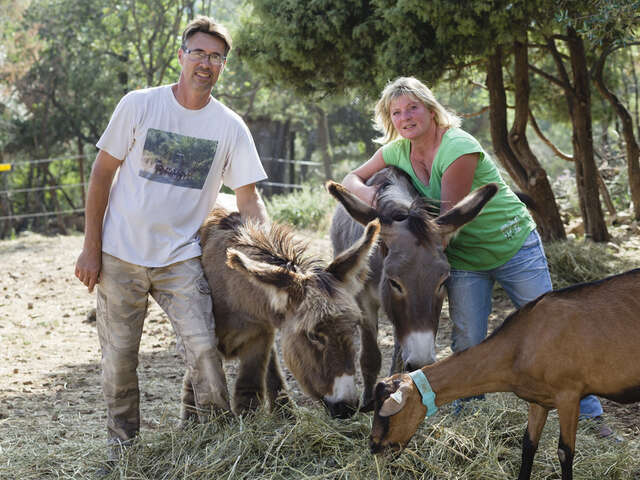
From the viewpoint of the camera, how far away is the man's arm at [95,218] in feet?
12.5

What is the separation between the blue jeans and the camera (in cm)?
415

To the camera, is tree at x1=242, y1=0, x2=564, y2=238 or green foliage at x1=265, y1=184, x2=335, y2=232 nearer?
tree at x1=242, y1=0, x2=564, y2=238

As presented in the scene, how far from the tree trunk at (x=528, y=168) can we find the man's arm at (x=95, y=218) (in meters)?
6.58

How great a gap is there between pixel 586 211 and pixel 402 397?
7.92 metres

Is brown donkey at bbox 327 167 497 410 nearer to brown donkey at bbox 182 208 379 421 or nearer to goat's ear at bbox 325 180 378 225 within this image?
goat's ear at bbox 325 180 378 225

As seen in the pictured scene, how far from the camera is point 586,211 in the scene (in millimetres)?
9852

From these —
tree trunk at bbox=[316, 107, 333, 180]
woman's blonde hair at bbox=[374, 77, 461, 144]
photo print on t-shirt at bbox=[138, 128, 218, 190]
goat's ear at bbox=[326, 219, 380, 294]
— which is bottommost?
goat's ear at bbox=[326, 219, 380, 294]

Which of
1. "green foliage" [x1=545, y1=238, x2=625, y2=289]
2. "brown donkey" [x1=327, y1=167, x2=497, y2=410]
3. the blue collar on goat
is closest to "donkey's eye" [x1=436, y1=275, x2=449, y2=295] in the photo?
"brown donkey" [x1=327, y1=167, x2=497, y2=410]

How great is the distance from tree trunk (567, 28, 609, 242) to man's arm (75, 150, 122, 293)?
765 centimetres

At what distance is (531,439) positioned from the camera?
330 cm

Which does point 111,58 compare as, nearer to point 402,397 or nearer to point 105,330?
point 105,330

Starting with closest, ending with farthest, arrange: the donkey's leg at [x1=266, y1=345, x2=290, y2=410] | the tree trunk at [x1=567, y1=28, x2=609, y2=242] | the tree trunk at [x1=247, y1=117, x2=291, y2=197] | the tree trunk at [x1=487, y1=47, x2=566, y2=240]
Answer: the donkey's leg at [x1=266, y1=345, x2=290, y2=410], the tree trunk at [x1=487, y1=47, x2=566, y2=240], the tree trunk at [x1=567, y1=28, x2=609, y2=242], the tree trunk at [x1=247, y1=117, x2=291, y2=197]

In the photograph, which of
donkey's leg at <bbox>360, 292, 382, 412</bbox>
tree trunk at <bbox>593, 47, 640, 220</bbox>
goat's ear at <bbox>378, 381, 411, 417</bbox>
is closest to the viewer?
goat's ear at <bbox>378, 381, 411, 417</bbox>

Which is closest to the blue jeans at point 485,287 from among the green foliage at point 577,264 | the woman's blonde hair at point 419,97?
the woman's blonde hair at point 419,97
